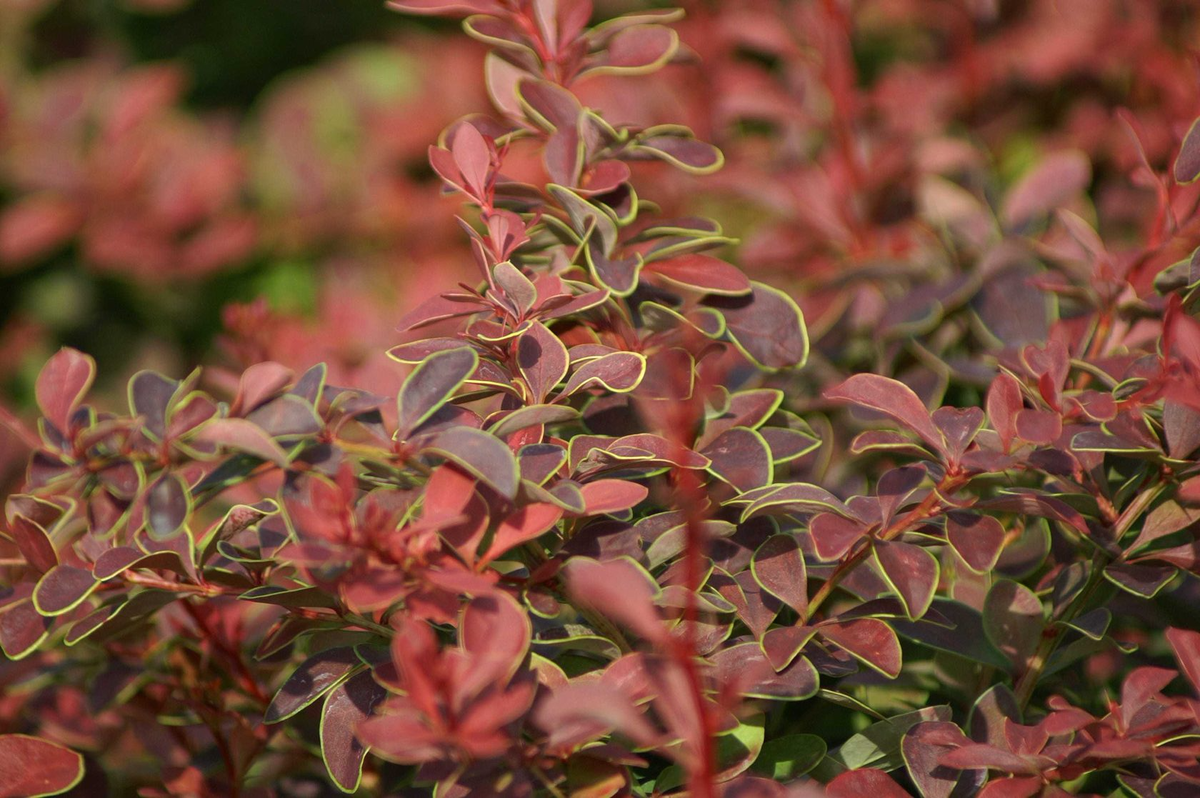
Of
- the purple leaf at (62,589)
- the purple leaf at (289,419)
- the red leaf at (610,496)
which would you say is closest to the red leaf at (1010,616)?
the red leaf at (610,496)

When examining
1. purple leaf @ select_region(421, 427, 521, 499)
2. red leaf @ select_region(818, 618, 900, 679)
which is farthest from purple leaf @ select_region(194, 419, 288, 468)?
red leaf @ select_region(818, 618, 900, 679)

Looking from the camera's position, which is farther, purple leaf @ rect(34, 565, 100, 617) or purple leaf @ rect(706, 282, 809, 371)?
purple leaf @ rect(706, 282, 809, 371)

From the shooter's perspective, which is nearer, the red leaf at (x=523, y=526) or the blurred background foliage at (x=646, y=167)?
the red leaf at (x=523, y=526)

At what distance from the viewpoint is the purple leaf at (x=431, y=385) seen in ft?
2.51

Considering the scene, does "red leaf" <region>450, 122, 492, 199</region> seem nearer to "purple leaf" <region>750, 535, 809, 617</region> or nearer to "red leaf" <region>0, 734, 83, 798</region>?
"purple leaf" <region>750, 535, 809, 617</region>

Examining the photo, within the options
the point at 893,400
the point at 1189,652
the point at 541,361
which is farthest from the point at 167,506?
the point at 1189,652

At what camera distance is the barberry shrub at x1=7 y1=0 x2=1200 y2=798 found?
2.38ft

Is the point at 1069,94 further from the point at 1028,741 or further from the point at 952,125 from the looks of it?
the point at 1028,741

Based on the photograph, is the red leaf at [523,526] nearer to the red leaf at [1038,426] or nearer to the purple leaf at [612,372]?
the purple leaf at [612,372]

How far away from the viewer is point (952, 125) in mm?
1999

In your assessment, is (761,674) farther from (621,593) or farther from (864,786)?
(621,593)

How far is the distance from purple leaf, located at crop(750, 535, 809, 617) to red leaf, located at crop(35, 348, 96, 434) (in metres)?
0.61

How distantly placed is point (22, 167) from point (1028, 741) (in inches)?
89.0

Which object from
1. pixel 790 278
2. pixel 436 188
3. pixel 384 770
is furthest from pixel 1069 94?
pixel 384 770
